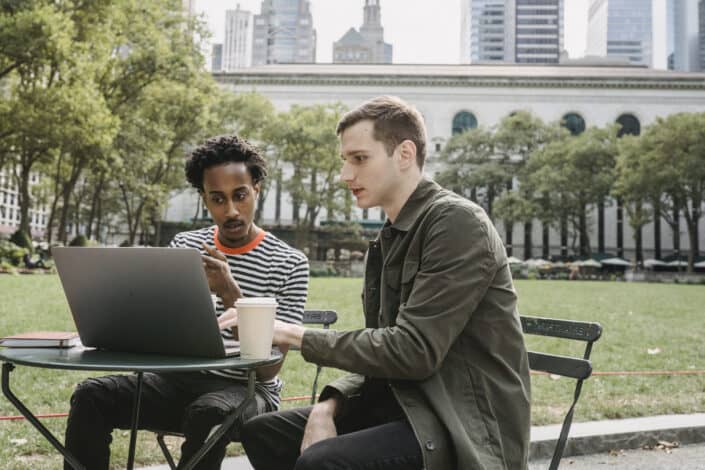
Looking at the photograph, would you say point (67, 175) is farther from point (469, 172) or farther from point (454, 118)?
point (454, 118)

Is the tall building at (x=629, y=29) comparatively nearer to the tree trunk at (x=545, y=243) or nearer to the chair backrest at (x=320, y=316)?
the tree trunk at (x=545, y=243)

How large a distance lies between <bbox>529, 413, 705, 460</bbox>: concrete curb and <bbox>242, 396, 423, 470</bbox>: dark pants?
2511mm

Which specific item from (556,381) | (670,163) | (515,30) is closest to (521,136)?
(670,163)

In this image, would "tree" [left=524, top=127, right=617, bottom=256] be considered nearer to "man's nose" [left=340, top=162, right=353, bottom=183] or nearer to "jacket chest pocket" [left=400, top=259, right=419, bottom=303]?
"man's nose" [left=340, top=162, right=353, bottom=183]

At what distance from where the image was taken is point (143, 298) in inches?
82.0

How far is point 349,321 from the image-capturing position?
1175 centimetres

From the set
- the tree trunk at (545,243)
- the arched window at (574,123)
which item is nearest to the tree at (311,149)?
the tree trunk at (545,243)

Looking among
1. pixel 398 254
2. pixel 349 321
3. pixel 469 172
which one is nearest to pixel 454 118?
pixel 469 172

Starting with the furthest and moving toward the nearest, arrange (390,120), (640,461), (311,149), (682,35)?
(682,35) < (311,149) < (640,461) < (390,120)

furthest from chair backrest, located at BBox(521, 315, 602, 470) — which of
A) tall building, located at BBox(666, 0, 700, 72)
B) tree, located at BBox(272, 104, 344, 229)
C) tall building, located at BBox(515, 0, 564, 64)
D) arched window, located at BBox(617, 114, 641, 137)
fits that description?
tall building, located at BBox(666, 0, 700, 72)

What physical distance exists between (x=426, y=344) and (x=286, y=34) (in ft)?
517

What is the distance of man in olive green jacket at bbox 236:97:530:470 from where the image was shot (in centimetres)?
203

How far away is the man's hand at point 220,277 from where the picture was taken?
253cm

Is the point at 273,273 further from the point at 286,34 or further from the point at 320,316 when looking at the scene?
the point at 286,34
